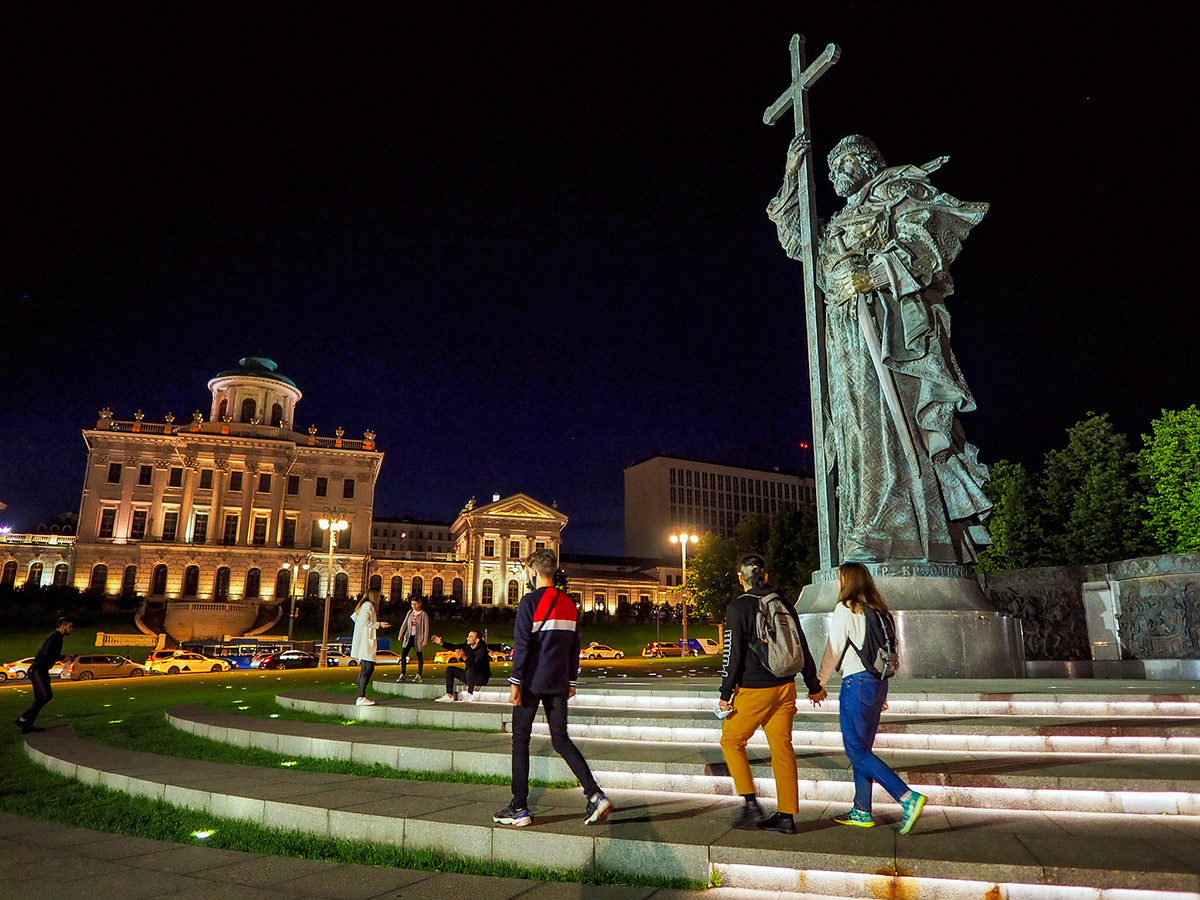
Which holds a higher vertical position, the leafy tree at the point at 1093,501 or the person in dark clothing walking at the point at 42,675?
the leafy tree at the point at 1093,501

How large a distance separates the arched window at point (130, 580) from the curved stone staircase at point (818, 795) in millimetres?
70620

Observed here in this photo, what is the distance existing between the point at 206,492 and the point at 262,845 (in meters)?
77.6

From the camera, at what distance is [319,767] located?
7.36 meters

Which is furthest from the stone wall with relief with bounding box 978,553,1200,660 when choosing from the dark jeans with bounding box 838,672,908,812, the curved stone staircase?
the dark jeans with bounding box 838,672,908,812

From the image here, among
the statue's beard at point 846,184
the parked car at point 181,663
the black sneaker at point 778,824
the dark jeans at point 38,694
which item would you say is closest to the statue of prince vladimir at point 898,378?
the statue's beard at point 846,184

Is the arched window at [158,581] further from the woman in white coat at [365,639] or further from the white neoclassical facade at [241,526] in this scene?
the woman in white coat at [365,639]

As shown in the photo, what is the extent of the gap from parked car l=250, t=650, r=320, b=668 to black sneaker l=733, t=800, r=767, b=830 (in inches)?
1531

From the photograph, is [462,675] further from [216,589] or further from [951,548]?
[216,589]

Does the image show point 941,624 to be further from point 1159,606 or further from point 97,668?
point 97,668

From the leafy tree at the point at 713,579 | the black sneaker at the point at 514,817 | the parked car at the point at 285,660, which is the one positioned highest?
the leafy tree at the point at 713,579

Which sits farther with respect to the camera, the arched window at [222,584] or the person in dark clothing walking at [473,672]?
the arched window at [222,584]

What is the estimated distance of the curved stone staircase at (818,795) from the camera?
152 inches

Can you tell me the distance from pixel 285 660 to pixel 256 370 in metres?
50.2

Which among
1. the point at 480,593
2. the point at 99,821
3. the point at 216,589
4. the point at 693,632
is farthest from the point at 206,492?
the point at 99,821
